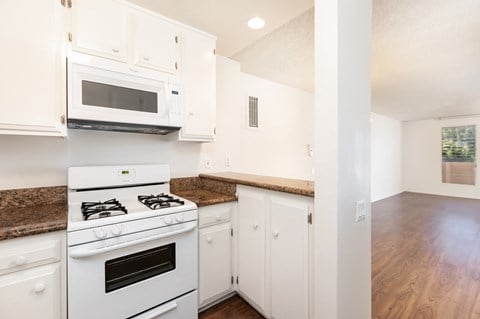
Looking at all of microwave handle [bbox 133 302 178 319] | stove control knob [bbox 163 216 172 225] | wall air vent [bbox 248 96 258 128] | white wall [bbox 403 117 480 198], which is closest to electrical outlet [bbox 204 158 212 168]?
wall air vent [bbox 248 96 258 128]

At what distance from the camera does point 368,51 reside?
1.40 meters

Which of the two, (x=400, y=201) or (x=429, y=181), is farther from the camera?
(x=429, y=181)

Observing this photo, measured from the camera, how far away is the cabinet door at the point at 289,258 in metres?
1.44

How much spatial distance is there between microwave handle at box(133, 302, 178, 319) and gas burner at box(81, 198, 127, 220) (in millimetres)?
682

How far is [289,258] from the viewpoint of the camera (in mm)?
1540

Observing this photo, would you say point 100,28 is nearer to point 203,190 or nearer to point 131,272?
point 203,190

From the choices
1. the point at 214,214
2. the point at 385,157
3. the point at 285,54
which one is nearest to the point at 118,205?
the point at 214,214

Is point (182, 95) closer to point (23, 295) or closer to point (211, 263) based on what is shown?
point (211, 263)

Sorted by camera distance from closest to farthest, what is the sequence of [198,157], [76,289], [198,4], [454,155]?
1. [76,289]
2. [198,4]
3. [198,157]
4. [454,155]

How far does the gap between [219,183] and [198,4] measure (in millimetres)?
1515

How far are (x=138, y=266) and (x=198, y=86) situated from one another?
1.53 m

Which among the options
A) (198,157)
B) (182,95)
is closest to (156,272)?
(198,157)

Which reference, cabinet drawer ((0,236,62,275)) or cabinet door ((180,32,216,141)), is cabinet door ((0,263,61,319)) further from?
cabinet door ((180,32,216,141))

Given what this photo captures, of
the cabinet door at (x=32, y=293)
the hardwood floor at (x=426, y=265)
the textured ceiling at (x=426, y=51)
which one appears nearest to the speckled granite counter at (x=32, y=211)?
the cabinet door at (x=32, y=293)
